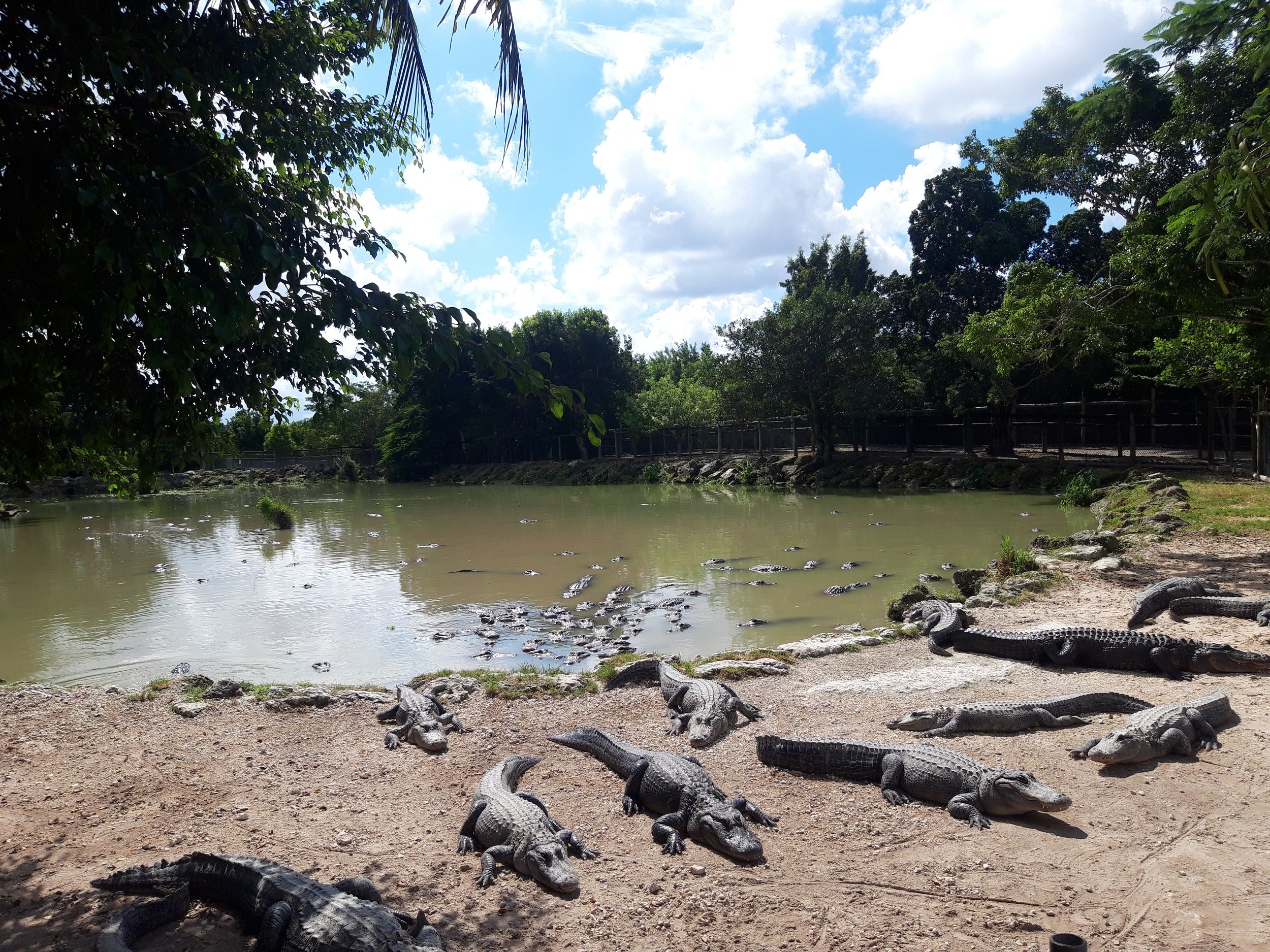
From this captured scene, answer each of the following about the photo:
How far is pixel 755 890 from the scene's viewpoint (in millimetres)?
3398

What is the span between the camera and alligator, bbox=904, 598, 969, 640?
737 centimetres

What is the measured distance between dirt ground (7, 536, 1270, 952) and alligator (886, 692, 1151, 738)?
11cm

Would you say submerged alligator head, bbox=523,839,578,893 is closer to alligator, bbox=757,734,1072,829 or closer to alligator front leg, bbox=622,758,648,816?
alligator front leg, bbox=622,758,648,816

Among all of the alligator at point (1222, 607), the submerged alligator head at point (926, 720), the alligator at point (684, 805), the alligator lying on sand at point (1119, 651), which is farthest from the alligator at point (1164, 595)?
the alligator at point (684, 805)

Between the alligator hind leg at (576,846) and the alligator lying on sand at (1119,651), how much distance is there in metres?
4.44

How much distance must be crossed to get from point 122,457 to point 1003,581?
9.06 meters

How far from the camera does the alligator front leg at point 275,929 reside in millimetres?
2977

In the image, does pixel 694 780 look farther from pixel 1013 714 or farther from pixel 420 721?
pixel 420 721

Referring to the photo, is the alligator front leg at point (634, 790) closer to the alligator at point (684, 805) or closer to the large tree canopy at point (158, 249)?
the alligator at point (684, 805)

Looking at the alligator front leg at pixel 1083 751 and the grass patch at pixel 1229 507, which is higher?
the grass patch at pixel 1229 507

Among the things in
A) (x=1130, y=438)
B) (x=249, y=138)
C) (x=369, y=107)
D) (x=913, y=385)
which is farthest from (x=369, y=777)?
(x=913, y=385)

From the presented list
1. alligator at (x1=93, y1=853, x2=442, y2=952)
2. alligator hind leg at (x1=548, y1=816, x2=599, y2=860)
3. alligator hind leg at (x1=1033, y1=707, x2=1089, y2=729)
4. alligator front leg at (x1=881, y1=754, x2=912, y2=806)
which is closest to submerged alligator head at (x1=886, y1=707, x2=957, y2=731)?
alligator hind leg at (x1=1033, y1=707, x2=1089, y2=729)

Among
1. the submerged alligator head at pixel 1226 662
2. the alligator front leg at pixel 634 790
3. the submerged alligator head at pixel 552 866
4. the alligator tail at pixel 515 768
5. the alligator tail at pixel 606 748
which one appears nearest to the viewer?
the submerged alligator head at pixel 552 866

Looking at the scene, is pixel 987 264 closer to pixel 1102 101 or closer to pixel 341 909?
pixel 1102 101
